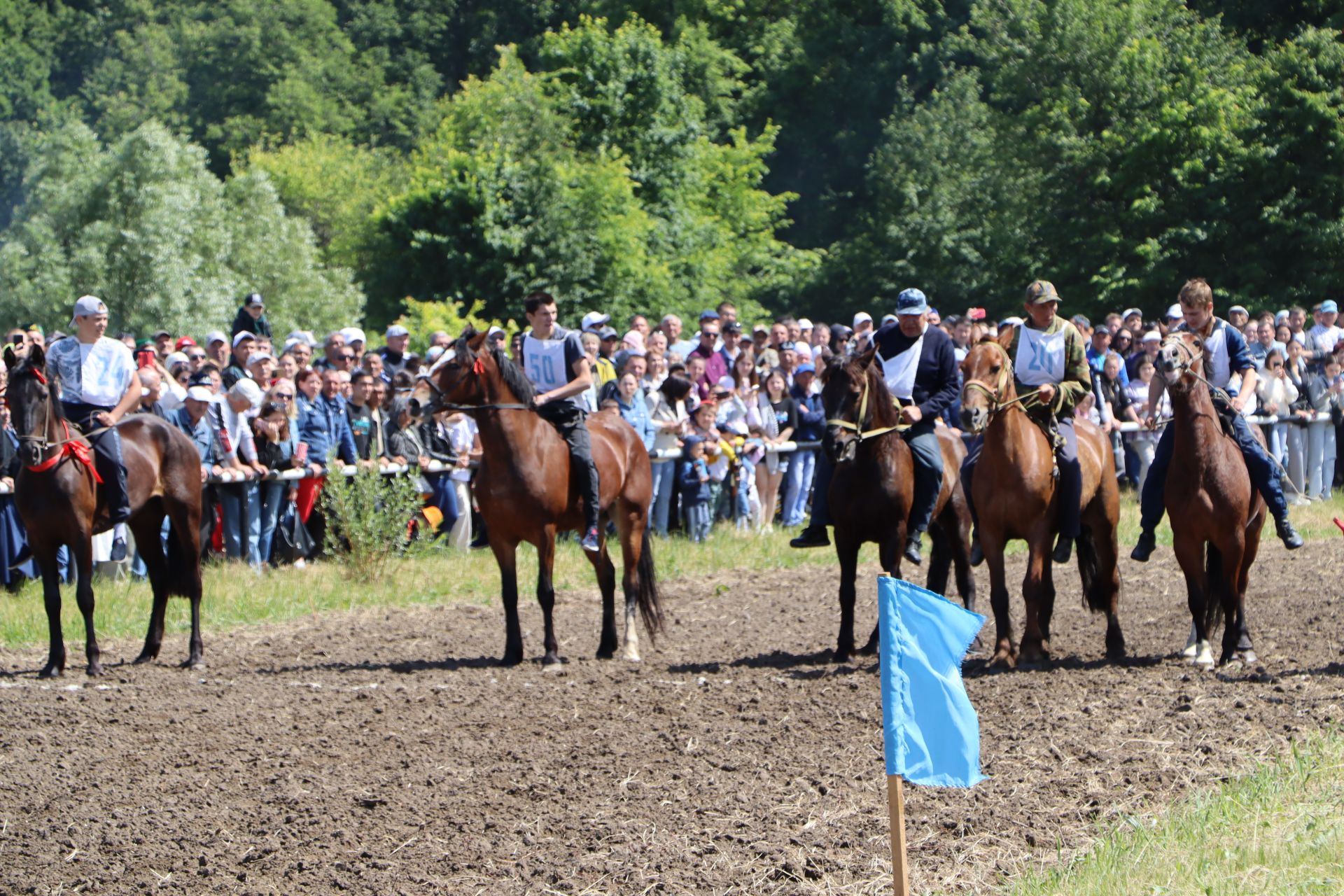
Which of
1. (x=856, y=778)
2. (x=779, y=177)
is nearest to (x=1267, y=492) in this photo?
(x=856, y=778)

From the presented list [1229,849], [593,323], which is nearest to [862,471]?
[1229,849]

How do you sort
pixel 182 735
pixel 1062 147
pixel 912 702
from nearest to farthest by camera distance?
pixel 912 702 → pixel 182 735 → pixel 1062 147

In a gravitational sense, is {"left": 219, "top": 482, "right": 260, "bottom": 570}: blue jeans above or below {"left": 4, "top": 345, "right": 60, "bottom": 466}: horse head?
below

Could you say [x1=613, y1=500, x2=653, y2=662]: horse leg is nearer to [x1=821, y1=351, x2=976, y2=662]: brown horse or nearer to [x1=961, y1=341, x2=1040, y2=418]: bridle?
[x1=821, y1=351, x2=976, y2=662]: brown horse

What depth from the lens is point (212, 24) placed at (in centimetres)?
8369

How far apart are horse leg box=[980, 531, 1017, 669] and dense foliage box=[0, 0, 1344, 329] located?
80.4 ft

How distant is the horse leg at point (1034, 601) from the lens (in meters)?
10.7

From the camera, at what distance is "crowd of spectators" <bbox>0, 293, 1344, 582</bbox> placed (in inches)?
592

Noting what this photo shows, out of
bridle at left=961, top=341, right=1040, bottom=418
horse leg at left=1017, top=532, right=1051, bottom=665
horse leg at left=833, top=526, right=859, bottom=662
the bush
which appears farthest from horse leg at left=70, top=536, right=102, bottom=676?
horse leg at left=1017, top=532, right=1051, bottom=665

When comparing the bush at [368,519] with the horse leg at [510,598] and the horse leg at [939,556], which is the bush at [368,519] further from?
the horse leg at [939,556]

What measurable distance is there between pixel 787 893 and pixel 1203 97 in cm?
3494

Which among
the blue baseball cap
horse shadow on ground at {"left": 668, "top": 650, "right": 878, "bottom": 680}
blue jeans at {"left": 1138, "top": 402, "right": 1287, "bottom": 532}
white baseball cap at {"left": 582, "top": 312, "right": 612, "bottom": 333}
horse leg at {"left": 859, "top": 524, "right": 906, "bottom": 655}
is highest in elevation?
white baseball cap at {"left": 582, "top": 312, "right": 612, "bottom": 333}

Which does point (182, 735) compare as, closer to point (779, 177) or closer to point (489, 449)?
point (489, 449)

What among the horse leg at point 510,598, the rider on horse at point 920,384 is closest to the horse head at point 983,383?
the rider on horse at point 920,384
